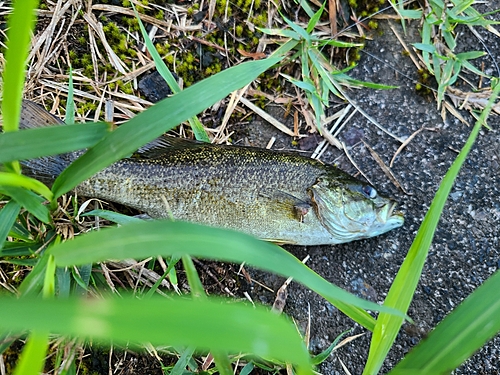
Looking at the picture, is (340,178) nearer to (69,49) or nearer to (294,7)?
(294,7)

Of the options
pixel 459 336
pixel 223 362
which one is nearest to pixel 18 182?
pixel 223 362

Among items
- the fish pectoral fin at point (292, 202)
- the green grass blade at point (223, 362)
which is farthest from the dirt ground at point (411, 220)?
the green grass blade at point (223, 362)

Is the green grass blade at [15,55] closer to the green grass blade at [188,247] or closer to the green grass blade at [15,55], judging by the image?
the green grass blade at [15,55]

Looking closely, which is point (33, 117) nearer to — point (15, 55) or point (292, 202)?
point (15, 55)

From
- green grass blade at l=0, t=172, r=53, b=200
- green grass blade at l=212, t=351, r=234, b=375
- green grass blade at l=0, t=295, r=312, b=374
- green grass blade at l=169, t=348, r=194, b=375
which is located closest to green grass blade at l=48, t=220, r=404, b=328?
green grass blade at l=0, t=295, r=312, b=374

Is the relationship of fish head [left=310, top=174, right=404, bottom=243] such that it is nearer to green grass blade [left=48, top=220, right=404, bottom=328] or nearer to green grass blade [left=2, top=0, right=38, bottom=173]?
green grass blade [left=48, top=220, right=404, bottom=328]

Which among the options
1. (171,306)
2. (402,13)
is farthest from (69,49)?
(171,306)
